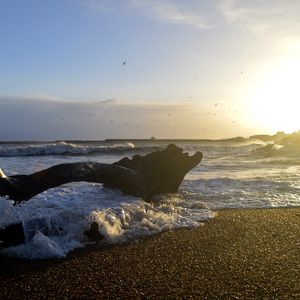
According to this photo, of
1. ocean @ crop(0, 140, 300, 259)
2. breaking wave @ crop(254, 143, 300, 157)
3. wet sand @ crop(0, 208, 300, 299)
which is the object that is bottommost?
wet sand @ crop(0, 208, 300, 299)

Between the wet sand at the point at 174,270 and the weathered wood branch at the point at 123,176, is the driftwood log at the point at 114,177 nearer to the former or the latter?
the weathered wood branch at the point at 123,176

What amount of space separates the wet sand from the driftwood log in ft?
3.28

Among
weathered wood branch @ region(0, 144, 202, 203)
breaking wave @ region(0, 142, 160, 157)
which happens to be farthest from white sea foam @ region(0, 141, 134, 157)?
weathered wood branch @ region(0, 144, 202, 203)

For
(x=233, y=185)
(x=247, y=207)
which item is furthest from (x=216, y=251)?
(x=233, y=185)

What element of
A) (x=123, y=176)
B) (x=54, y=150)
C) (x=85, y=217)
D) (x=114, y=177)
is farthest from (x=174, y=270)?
(x=54, y=150)

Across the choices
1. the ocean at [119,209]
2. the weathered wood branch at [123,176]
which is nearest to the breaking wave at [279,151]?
the ocean at [119,209]

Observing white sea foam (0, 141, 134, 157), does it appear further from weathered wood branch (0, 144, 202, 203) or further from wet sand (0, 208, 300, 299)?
wet sand (0, 208, 300, 299)

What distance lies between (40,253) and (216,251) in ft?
6.72

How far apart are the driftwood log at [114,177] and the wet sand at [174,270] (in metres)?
1.00

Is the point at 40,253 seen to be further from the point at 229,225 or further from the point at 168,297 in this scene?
the point at 229,225

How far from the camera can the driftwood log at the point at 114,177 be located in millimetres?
6312

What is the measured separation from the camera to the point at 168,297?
402 cm

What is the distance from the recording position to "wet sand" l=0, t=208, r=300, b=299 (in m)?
4.14

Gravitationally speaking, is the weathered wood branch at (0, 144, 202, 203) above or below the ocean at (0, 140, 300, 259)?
above
